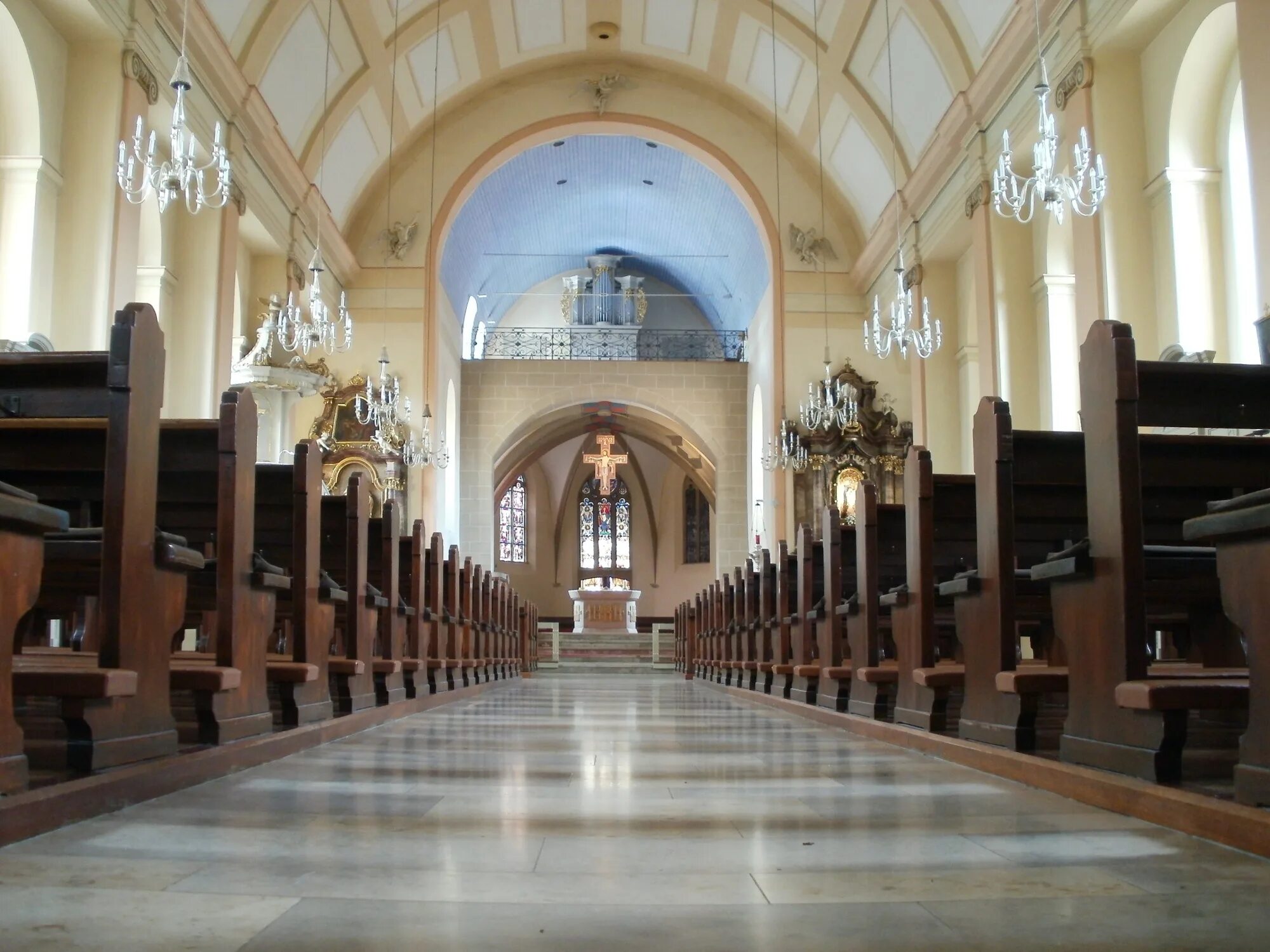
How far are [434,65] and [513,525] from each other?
1386cm

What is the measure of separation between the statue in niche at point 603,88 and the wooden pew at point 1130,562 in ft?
44.4

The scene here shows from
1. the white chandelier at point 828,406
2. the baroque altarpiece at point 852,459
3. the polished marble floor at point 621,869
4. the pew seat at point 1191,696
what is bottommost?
the polished marble floor at point 621,869

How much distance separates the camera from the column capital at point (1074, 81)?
28.7ft

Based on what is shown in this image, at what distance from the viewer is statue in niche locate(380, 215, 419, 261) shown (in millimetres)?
15422

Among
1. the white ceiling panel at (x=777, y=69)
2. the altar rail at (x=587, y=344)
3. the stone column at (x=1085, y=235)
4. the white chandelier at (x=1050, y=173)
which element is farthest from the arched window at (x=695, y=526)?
the white chandelier at (x=1050, y=173)

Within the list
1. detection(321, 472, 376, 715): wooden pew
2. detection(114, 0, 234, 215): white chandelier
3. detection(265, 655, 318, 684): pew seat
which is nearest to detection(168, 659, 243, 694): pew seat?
detection(265, 655, 318, 684): pew seat

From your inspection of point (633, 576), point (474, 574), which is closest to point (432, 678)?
point (474, 574)

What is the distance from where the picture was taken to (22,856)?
175 centimetres

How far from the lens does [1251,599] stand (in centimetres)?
207

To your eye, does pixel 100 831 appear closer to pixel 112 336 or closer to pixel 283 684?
pixel 112 336

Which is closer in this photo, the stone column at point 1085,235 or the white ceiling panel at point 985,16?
the stone column at point 1085,235

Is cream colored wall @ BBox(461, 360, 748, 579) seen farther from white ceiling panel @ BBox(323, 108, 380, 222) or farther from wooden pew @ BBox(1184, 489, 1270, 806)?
wooden pew @ BBox(1184, 489, 1270, 806)

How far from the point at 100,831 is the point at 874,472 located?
1338 cm

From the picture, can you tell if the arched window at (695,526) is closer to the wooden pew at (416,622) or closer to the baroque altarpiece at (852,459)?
the baroque altarpiece at (852,459)
